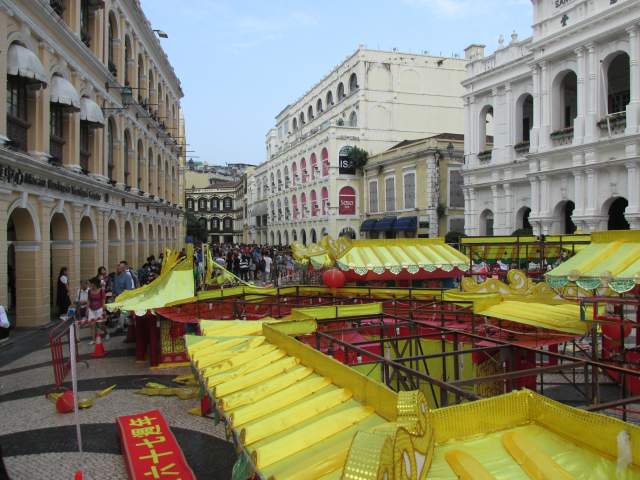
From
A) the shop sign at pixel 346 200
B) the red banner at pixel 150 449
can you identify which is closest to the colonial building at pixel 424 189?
the shop sign at pixel 346 200

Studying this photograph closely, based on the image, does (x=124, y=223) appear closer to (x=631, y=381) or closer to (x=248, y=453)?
(x=631, y=381)

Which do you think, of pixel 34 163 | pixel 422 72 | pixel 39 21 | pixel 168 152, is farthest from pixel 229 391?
pixel 422 72

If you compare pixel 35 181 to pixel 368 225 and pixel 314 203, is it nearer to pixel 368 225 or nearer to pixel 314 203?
pixel 368 225

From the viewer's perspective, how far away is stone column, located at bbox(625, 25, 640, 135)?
20.1 metres

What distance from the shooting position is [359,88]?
144ft

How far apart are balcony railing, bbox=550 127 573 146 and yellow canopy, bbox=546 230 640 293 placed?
604 inches

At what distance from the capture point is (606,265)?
8797mm

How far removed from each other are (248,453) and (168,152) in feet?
121

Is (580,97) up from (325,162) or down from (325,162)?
down

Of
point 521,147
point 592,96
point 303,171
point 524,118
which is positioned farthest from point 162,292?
point 303,171

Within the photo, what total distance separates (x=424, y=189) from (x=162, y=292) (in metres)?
25.7

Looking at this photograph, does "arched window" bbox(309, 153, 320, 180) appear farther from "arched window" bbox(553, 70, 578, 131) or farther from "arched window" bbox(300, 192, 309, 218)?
"arched window" bbox(553, 70, 578, 131)

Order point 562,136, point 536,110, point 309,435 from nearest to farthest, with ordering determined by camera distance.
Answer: point 309,435 < point 562,136 < point 536,110

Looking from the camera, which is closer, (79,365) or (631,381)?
(631,381)
